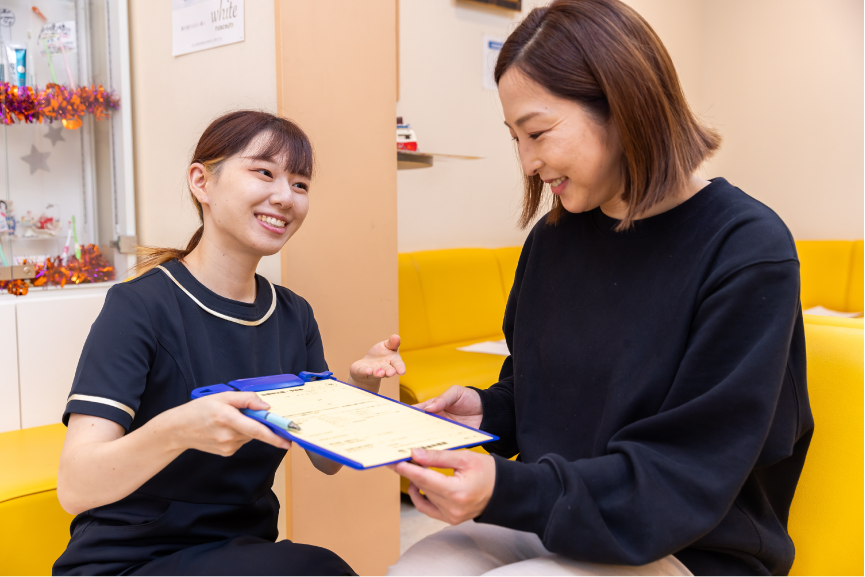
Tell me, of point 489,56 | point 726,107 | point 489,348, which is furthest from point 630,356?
point 726,107

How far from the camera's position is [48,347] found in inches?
75.6

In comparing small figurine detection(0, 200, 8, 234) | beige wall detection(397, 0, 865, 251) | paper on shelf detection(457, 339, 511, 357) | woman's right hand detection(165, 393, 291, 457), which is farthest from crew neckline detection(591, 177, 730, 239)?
beige wall detection(397, 0, 865, 251)

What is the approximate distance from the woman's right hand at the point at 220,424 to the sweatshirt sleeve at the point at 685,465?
306mm

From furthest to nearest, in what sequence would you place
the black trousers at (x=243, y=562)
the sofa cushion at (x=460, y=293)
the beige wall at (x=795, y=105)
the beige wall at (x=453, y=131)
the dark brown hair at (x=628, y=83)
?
the beige wall at (x=795, y=105) < the beige wall at (x=453, y=131) < the sofa cushion at (x=460, y=293) < the black trousers at (x=243, y=562) < the dark brown hair at (x=628, y=83)

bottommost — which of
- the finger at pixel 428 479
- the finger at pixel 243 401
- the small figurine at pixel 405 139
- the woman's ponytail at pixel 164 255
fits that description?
the finger at pixel 428 479

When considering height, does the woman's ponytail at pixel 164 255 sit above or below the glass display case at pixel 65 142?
below

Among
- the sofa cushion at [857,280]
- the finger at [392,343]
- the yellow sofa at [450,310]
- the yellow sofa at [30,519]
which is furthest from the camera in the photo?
the sofa cushion at [857,280]

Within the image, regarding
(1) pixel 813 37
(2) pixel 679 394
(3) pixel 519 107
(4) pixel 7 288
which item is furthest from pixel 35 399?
(1) pixel 813 37

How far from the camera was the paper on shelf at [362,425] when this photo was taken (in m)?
0.79

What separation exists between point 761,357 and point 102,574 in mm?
1015

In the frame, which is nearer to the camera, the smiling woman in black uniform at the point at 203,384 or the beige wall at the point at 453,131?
the smiling woman in black uniform at the point at 203,384

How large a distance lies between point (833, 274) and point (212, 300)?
434cm

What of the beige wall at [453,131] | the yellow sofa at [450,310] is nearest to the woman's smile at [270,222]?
the yellow sofa at [450,310]

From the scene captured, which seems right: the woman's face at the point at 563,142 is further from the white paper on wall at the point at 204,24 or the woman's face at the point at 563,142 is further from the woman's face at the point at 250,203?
the white paper on wall at the point at 204,24
